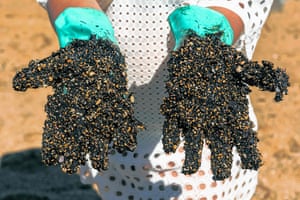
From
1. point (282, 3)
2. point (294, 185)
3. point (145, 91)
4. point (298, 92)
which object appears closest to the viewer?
point (145, 91)

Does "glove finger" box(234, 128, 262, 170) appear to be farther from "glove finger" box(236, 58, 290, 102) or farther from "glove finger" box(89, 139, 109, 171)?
"glove finger" box(89, 139, 109, 171)

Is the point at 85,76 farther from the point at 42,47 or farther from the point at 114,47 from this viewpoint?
the point at 42,47

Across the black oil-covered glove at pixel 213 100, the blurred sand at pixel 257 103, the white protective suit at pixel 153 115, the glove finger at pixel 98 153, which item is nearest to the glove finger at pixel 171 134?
the black oil-covered glove at pixel 213 100

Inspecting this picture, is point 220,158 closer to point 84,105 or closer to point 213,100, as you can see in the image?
point 213,100

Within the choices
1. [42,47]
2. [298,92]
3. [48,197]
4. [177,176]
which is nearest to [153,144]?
[177,176]

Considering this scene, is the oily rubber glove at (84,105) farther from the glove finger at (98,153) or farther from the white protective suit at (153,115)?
the white protective suit at (153,115)

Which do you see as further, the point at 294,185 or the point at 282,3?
the point at 282,3
